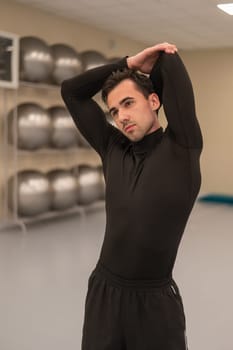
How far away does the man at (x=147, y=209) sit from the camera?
Answer: 115cm

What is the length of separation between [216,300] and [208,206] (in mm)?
4003

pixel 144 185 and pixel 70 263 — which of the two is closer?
Answer: pixel 144 185

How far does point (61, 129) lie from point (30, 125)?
1.39ft

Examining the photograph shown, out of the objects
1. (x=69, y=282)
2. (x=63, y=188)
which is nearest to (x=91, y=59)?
(x=63, y=188)

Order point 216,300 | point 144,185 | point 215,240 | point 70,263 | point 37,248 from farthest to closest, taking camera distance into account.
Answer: point 215,240 < point 37,248 < point 70,263 < point 216,300 < point 144,185

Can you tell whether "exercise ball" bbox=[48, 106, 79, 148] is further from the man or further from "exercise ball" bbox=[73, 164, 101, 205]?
the man

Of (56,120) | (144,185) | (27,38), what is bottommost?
(144,185)

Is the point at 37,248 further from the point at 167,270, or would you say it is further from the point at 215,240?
the point at 167,270

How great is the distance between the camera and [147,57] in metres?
1.22

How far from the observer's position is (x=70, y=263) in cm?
357

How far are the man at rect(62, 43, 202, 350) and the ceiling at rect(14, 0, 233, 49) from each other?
3.74 m

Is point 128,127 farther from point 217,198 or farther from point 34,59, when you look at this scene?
point 217,198

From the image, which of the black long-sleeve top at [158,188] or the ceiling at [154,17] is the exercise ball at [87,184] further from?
the black long-sleeve top at [158,188]

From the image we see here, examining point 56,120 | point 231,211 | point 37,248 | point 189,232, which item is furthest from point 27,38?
point 231,211
